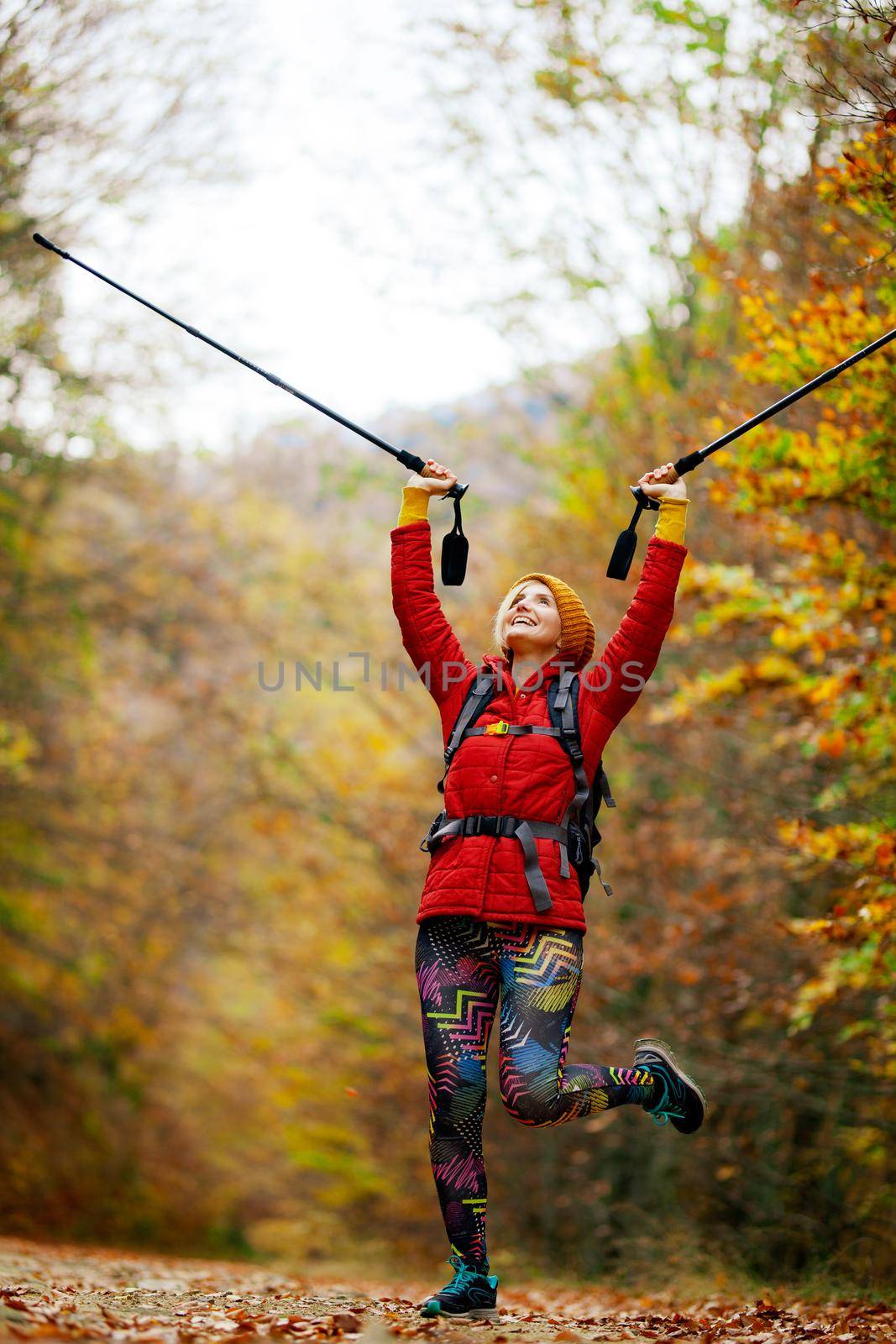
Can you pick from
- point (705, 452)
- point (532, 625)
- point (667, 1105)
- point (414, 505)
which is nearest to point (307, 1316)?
point (667, 1105)

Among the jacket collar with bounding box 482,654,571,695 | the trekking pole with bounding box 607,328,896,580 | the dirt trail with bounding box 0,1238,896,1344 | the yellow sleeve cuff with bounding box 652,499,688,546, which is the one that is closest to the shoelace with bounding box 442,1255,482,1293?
the dirt trail with bounding box 0,1238,896,1344

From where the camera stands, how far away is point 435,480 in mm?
4328

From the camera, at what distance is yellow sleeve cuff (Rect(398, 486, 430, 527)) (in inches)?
168

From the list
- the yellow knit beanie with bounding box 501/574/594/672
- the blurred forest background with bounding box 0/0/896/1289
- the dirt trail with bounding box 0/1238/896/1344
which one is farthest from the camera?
the blurred forest background with bounding box 0/0/896/1289

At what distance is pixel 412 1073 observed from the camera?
12.7m

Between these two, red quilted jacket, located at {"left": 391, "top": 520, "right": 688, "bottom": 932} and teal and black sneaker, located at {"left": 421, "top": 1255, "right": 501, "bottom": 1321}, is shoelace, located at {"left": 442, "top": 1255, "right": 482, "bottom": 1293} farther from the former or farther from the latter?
red quilted jacket, located at {"left": 391, "top": 520, "right": 688, "bottom": 932}

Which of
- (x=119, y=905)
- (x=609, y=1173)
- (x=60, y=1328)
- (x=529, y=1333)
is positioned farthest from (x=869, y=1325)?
(x=119, y=905)

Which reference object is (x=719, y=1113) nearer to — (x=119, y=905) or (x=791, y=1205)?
(x=791, y=1205)

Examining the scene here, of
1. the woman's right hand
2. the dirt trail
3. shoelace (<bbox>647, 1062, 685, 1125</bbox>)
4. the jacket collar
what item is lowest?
the dirt trail

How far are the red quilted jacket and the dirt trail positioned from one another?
3.62 ft

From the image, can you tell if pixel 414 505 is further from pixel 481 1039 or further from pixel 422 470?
pixel 481 1039

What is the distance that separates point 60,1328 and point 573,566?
958 centimetres

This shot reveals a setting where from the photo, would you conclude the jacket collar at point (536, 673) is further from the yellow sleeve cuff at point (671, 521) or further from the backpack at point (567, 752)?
the yellow sleeve cuff at point (671, 521)

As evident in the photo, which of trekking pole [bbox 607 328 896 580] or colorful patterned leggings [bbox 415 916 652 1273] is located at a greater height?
trekking pole [bbox 607 328 896 580]
